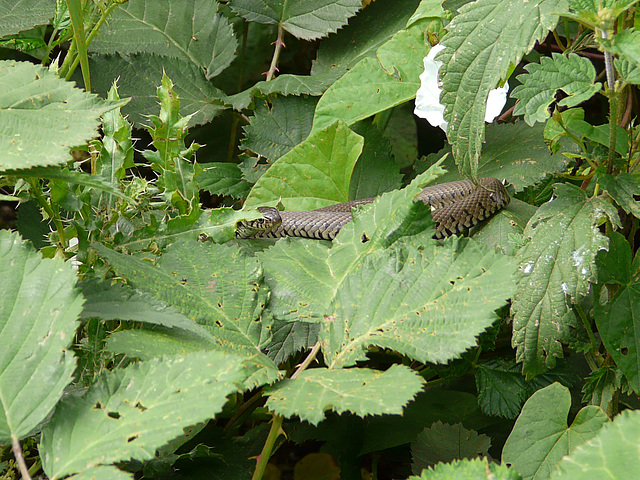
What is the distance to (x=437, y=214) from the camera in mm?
2324

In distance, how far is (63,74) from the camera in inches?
64.6

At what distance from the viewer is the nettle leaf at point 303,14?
2451mm

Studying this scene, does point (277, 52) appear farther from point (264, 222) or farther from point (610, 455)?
point (610, 455)

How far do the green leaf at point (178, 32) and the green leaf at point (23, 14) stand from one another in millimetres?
264

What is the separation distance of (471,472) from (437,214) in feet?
5.16

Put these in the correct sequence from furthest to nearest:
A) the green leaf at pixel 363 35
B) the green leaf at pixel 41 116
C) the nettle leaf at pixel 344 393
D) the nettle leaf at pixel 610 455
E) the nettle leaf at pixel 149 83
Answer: the green leaf at pixel 363 35, the nettle leaf at pixel 149 83, the green leaf at pixel 41 116, the nettle leaf at pixel 344 393, the nettle leaf at pixel 610 455

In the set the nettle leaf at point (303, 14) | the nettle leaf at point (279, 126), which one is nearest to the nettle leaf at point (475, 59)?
the nettle leaf at point (279, 126)

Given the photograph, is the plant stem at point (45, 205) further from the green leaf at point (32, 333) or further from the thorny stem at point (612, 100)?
the thorny stem at point (612, 100)

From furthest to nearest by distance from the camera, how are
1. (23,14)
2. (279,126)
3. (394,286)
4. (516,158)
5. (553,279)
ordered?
(279,126) < (23,14) < (516,158) < (553,279) < (394,286)

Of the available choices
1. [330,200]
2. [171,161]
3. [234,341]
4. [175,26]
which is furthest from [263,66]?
[234,341]

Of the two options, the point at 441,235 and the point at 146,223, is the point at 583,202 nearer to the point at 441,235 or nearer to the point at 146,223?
the point at 441,235

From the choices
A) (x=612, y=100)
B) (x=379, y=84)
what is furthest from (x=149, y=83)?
(x=612, y=100)

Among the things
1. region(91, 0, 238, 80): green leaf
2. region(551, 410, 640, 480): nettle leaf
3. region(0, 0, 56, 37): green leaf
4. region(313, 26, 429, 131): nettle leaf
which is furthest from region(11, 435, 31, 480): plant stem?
region(91, 0, 238, 80): green leaf

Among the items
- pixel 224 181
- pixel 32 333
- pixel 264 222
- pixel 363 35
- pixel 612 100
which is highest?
pixel 612 100
